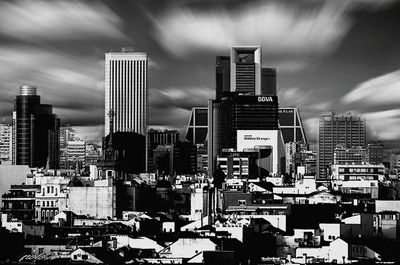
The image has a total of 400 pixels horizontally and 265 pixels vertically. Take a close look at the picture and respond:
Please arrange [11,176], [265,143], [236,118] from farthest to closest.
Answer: [236,118]
[265,143]
[11,176]

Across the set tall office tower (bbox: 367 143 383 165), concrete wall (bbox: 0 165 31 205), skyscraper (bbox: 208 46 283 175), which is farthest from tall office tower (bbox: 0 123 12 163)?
concrete wall (bbox: 0 165 31 205)

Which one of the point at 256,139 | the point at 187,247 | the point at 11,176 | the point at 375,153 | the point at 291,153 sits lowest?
the point at 187,247

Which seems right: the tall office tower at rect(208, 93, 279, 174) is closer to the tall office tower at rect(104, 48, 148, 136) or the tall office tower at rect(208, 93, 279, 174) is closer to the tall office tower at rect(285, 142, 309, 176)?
the tall office tower at rect(285, 142, 309, 176)

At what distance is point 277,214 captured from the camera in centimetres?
6469

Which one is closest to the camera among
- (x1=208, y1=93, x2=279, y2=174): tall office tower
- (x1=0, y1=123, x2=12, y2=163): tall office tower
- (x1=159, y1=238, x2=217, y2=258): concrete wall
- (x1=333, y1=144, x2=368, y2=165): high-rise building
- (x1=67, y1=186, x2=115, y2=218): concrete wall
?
(x1=159, y1=238, x2=217, y2=258): concrete wall

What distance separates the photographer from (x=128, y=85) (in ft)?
639

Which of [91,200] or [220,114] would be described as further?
[220,114]

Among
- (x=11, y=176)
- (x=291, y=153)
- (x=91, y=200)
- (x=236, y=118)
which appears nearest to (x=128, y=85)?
(x=291, y=153)

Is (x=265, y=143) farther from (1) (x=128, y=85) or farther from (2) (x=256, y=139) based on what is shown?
(1) (x=128, y=85)

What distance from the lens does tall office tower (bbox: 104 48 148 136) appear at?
627 feet

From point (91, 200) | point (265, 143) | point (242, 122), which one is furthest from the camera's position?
point (242, 122)

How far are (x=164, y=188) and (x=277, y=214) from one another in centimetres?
2531

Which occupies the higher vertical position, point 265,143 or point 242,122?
point 242,122

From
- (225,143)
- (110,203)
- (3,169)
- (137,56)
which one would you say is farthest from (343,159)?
(110,203)
